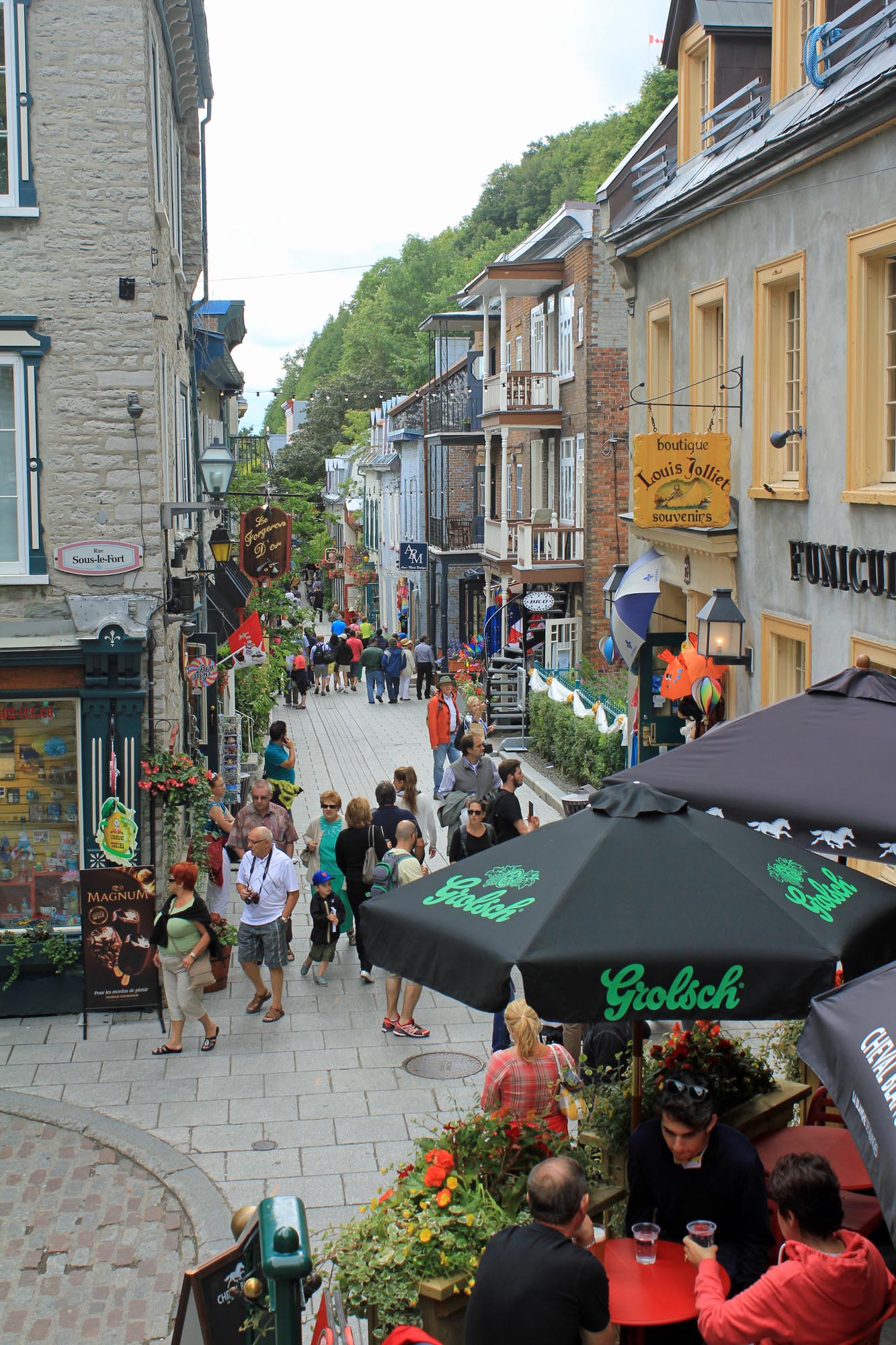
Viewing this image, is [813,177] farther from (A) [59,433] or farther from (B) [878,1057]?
(B) [878,1057]

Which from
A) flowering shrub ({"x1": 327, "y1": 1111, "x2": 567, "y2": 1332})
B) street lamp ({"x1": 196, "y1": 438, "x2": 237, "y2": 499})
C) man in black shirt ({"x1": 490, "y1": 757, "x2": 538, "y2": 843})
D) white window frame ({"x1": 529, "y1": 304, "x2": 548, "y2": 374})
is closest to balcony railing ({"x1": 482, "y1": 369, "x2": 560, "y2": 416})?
white window frame ({"x1": 529, "y1": 304, "x2": 548, "y2": 374})

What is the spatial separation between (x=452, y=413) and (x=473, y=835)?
32.3 m

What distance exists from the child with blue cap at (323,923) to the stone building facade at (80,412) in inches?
59.6

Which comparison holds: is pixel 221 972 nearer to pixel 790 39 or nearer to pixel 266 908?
pixel 266 908

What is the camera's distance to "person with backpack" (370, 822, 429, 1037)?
10258mm

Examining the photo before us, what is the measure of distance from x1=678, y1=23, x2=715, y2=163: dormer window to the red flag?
26.7 ft

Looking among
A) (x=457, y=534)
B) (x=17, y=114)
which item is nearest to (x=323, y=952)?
(x=17, y=114)

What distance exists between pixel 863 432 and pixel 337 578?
63919 mm

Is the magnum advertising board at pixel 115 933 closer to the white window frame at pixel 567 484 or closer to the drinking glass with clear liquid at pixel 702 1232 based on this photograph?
the drinking glass with clear liquid at pixel 702 1232

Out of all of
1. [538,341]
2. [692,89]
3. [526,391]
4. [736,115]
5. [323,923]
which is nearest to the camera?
[323,923]

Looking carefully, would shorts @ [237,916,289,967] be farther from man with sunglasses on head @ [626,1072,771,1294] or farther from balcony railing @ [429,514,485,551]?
balcony railing @ [429,514,485,551]

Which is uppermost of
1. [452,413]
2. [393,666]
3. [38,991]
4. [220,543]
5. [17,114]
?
[452,413]

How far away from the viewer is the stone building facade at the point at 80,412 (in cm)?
1092

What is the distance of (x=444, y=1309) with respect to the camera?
5.11m
